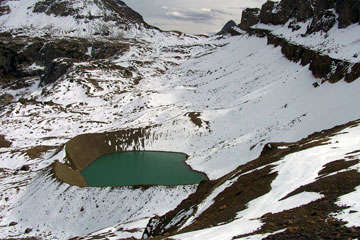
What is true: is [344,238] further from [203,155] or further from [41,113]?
[41,113]

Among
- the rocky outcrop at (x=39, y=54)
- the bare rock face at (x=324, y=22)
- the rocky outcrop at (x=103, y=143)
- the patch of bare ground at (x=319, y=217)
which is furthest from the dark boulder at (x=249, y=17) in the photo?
the patch of bare ground at (x=319, y=217)

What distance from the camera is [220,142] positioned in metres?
57.5

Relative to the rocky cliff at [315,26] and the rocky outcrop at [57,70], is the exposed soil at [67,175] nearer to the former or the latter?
the rocky cliff at [315,26]

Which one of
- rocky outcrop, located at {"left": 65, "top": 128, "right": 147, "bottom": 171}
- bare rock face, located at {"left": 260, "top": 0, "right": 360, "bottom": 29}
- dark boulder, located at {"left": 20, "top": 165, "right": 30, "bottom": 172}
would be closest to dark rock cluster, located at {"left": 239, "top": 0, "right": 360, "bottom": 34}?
bare rock face, located at {"left": 260, "top": 0, "right": 360, "bottom": 29}

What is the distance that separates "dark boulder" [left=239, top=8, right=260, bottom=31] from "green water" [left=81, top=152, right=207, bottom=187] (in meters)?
136

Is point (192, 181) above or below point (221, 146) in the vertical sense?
below

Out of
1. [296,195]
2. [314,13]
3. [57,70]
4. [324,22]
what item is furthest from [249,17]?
[296,195]

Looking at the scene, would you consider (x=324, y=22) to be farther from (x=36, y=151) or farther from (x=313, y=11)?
(x=36, y=151)

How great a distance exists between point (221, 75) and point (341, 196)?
9155 centimetres

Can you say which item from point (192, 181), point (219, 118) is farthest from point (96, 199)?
point (219, 118)

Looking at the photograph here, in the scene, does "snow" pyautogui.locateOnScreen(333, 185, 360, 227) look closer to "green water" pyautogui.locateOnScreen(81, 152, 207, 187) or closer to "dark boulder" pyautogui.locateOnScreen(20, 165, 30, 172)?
"green water" pyautogui.locateOnScreen(81, 152, 207, 187)

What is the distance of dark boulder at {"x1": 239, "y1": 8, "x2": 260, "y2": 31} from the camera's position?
171200 millimetres

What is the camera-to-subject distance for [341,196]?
13.4m

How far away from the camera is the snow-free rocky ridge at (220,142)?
15.6 m
